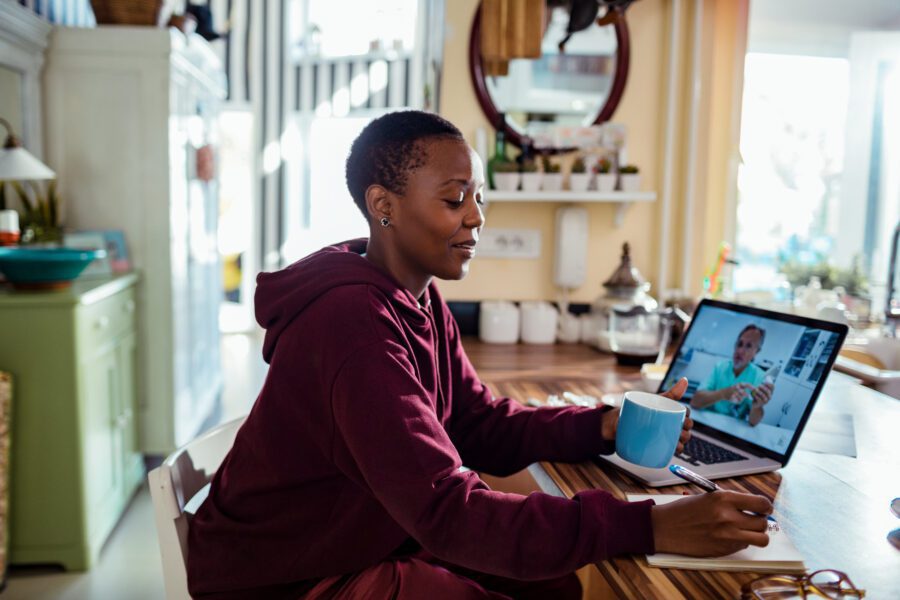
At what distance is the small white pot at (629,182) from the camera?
252 centimetres

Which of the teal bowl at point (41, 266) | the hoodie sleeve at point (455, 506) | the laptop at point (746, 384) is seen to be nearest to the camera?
the hoodie sleeve at point (455, 506)

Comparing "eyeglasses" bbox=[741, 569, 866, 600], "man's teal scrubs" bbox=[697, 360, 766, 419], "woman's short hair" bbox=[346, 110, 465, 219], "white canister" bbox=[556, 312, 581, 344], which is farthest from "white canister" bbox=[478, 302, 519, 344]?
"eyeglasses" bbox=[741, 569, 866, 600]

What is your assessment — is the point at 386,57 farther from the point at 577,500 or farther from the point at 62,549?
the point at 577,500

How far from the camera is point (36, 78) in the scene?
9.75 ft

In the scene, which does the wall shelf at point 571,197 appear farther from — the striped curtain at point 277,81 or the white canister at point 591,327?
the striped curtain at point 277,81

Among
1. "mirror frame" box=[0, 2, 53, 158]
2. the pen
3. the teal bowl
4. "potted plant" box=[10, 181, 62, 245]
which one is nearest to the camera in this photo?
Result: the pen

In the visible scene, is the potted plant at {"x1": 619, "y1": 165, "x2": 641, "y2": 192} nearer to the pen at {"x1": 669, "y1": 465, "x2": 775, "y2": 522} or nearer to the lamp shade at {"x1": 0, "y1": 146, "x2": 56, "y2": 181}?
the pen at {"x1": 669, "y1": 465, "x2": 775, "y2": 522}

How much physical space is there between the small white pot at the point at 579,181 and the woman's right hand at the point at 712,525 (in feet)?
5.61

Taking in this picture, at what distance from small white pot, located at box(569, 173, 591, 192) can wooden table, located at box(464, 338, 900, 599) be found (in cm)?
79

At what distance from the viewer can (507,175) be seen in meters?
2.43

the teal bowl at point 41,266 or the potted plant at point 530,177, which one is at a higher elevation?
the potted plant at point 530,177

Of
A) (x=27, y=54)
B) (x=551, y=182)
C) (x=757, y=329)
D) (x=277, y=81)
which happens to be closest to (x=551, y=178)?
(x=551, y=182)

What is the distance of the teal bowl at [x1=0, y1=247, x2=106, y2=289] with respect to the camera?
2.32m

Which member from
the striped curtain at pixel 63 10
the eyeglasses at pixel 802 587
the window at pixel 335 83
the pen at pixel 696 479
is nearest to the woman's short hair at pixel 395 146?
the pen at pixel 696 479
